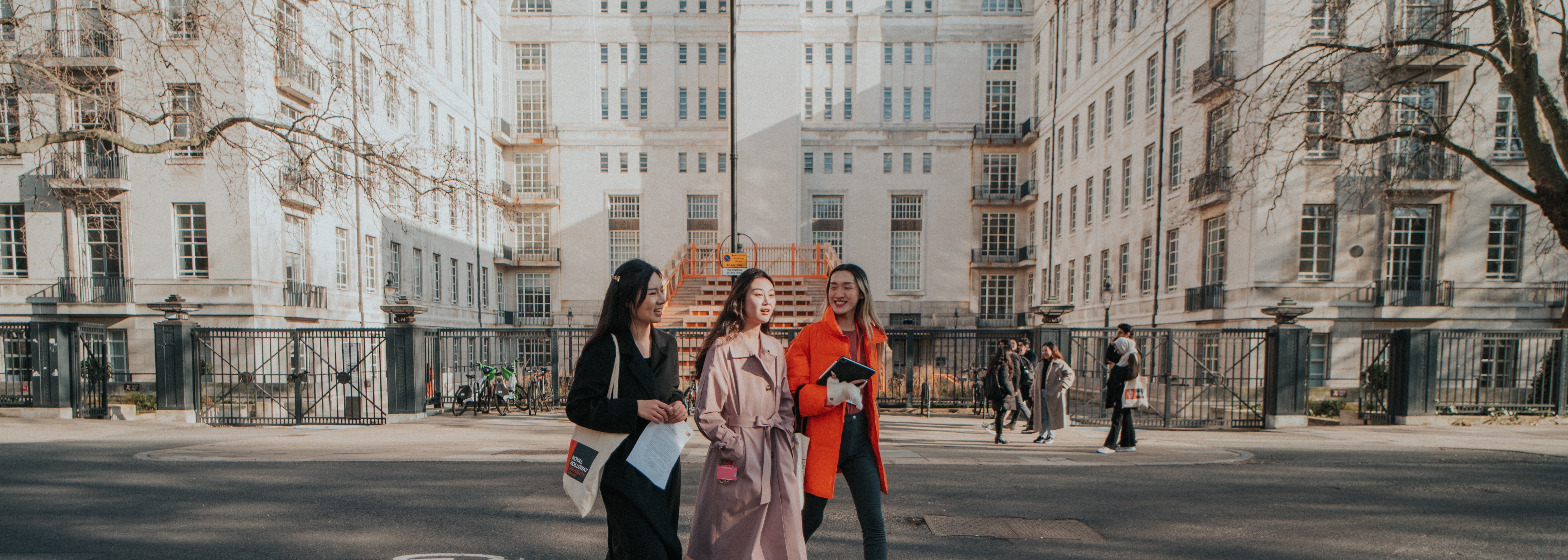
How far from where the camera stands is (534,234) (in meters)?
42.0

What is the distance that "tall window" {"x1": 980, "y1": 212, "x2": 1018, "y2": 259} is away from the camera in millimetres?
43531

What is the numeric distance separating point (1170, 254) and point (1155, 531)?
77.7ft

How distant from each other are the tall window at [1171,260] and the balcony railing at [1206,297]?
191 cm

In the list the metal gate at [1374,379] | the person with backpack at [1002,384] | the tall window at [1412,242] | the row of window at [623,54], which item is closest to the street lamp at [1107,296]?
the tall window at [1412,242]

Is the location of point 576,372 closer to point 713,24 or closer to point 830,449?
point 830,449

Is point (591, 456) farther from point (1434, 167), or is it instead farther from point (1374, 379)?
point (1434, 167)

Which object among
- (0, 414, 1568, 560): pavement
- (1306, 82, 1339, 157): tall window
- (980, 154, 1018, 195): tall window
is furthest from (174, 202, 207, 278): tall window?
(980, 154, 1018, 195): tall window

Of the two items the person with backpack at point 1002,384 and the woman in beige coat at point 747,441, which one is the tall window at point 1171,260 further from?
the woman in beige coat at point 747,441

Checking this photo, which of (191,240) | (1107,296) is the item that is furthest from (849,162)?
(191,240)

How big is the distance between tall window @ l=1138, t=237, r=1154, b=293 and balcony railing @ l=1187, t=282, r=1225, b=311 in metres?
2.85

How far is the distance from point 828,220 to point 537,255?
16642 millimetres

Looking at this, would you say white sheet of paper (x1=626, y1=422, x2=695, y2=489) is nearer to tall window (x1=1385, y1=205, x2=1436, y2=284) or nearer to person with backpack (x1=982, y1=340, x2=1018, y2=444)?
person with backpack (x1=982, y1=340, x2=1018, y2=444)

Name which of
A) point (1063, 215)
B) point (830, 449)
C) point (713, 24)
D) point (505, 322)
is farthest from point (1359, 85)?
point (505, 322)

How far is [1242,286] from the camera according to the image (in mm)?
21766
